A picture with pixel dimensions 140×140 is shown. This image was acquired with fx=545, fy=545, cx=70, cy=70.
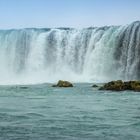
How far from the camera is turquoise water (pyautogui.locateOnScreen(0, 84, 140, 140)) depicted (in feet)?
50.6

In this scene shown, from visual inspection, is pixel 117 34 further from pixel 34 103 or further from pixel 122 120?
pixel 122 120

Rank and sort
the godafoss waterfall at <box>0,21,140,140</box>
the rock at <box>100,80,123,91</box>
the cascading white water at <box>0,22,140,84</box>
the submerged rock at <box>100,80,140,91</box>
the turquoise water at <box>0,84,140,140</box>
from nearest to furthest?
the turquoise water at <box>0,84,140,140</box> < the godafoss waterfall at <box>0,21,140,140</box> < the submerged rock at <box>100,80,140,91</box> < the rock at <box>100,80,123,91</box> < the cascading white water at <box>0,22,140,84</box>

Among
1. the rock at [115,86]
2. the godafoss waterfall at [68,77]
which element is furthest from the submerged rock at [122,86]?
the godafoss waterfall at [68,77]

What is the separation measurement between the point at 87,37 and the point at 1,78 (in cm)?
994

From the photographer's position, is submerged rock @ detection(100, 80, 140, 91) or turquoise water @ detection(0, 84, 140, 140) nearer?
turquoise water @ detection(0, 84, 140, 140)

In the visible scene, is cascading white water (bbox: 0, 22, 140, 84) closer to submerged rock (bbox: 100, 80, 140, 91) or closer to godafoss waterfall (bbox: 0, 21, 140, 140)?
godafoss waterfall (bbox: 0, 21, 140, 140)

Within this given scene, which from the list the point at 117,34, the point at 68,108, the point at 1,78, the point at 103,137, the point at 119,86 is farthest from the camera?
the point at 1,78

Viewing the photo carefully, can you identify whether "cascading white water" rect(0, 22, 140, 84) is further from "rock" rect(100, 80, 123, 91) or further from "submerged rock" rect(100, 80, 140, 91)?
"submerged rock" rect(100, 80, 140, 91)

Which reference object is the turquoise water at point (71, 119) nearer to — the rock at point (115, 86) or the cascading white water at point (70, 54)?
the rock at point (115, 86)

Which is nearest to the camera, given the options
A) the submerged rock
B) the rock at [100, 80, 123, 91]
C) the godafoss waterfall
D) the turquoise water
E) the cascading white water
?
the turquoise water

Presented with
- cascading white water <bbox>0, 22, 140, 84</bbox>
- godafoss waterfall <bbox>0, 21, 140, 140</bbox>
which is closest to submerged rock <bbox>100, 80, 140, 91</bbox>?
godafoss waterfall <bbox>0, 21, 140, 140</bbox>

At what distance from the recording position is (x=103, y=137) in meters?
→ 15.1

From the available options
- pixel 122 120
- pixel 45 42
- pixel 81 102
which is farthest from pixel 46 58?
pixel 122 120

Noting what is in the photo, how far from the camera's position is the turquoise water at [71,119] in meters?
15.4
